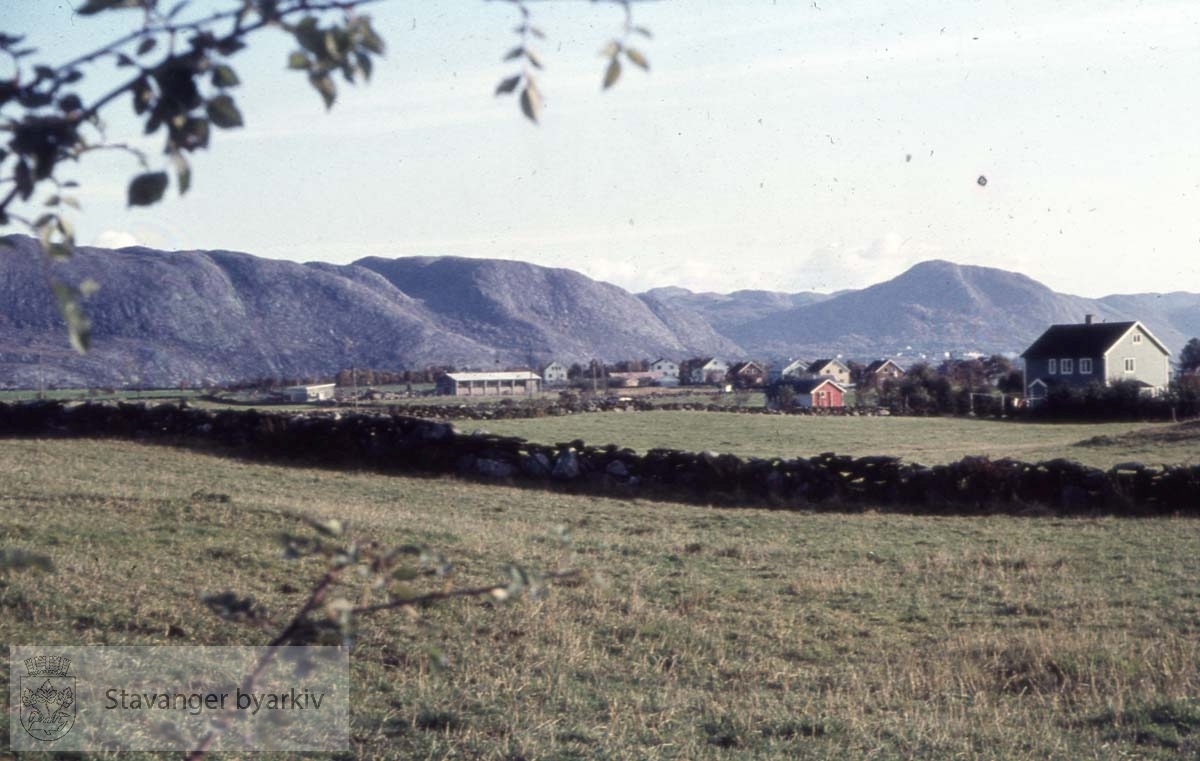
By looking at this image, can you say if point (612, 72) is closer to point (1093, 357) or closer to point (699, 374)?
point (1093, 357)

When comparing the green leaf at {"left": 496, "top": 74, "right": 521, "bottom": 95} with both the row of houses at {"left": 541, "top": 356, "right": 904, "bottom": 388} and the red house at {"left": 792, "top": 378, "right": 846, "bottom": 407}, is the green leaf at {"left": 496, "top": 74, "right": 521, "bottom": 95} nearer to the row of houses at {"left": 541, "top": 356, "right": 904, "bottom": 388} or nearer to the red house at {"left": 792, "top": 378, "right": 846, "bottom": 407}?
the red house at {"left": 792, "top": 378, "right": 846, "bottom": 407}

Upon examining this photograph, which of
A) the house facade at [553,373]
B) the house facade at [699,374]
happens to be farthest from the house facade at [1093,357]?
the house facade at [553,373]

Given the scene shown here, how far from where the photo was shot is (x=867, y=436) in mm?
44188

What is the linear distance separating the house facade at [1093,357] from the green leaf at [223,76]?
75936 mm

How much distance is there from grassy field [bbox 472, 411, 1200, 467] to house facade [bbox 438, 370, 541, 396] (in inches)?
888

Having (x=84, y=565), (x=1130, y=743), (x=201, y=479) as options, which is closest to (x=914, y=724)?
(x=1130, y=743)

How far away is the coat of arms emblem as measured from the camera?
5492mm

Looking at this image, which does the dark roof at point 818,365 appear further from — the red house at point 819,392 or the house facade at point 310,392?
the house facade at point 310,392

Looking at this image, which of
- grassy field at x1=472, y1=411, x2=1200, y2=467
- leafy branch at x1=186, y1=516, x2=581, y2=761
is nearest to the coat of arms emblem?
leafy branch at x1=186, y1=516, x2=581, y2=761

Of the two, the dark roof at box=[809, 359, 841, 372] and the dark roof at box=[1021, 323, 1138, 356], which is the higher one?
the dark roof at box=[1021, 323, 1138, 356]

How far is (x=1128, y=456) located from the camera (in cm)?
3123

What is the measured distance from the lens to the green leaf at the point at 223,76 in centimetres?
189

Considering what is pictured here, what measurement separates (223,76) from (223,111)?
0.06m

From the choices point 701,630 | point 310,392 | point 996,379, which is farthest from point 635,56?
point 996,379
